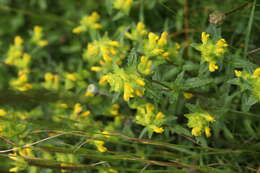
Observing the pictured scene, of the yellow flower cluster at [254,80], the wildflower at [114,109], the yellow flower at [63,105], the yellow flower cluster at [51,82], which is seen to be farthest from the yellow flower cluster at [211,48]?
the yellow flower cluster at [51,82]

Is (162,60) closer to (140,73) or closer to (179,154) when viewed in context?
(140,73)

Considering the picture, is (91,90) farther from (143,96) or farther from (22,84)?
(22,84)

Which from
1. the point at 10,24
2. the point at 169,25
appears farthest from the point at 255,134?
the point at 10,24

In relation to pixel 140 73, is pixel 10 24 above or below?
above

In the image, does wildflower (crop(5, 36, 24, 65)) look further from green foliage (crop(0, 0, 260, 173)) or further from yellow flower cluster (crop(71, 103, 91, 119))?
yellow flower cluster (crop(71, 103, 91, 119))

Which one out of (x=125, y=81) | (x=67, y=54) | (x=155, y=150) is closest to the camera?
(x=125, y=81)

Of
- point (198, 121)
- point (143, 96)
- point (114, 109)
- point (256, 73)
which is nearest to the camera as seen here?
point (256, 73)

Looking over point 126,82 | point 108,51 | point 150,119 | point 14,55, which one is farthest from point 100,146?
point 14,55

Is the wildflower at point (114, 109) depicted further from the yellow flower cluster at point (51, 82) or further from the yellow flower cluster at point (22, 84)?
the yellow flower cluster at point (22, 84)

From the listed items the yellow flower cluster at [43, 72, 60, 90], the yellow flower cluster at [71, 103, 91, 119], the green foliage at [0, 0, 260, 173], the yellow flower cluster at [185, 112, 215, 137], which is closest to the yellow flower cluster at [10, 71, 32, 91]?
the green foliage at [0, 0, 260, 173]
